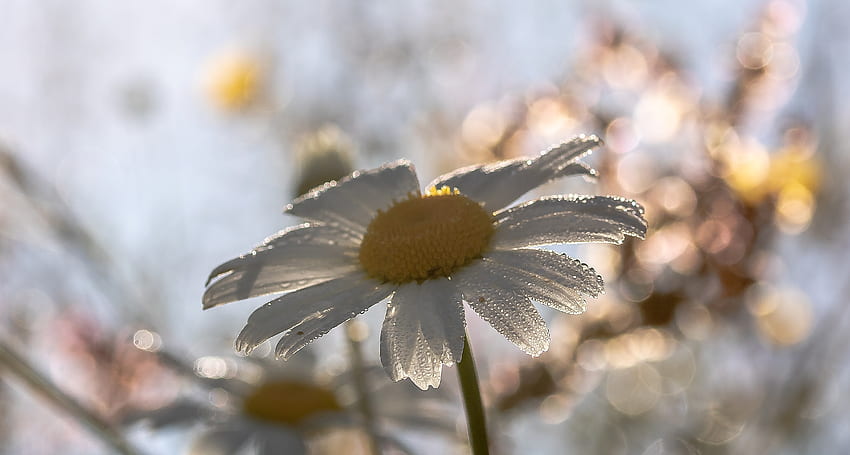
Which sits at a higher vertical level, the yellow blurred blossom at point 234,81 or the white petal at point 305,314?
the yellow blurred blossom at point 234,81

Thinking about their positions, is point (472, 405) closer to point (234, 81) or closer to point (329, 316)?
point (329, 316)

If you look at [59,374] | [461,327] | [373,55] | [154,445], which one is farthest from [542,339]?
[373,55]

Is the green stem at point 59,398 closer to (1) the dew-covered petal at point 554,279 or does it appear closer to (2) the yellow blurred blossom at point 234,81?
(1) the dew-covered petal at point 554,279

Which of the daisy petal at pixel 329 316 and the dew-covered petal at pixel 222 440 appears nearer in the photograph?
the daisy petal at pixel 329 316

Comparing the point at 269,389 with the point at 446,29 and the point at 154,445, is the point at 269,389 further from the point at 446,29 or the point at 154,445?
the point at 446,29

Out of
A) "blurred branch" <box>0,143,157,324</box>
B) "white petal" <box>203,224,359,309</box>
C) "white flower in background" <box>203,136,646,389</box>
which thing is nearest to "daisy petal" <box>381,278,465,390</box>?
"white flower in background" <box>203,136,646,389</box>

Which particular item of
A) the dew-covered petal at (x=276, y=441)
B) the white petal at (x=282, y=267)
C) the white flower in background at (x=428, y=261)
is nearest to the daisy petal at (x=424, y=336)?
the white flower in background at (x=428, y=261)
